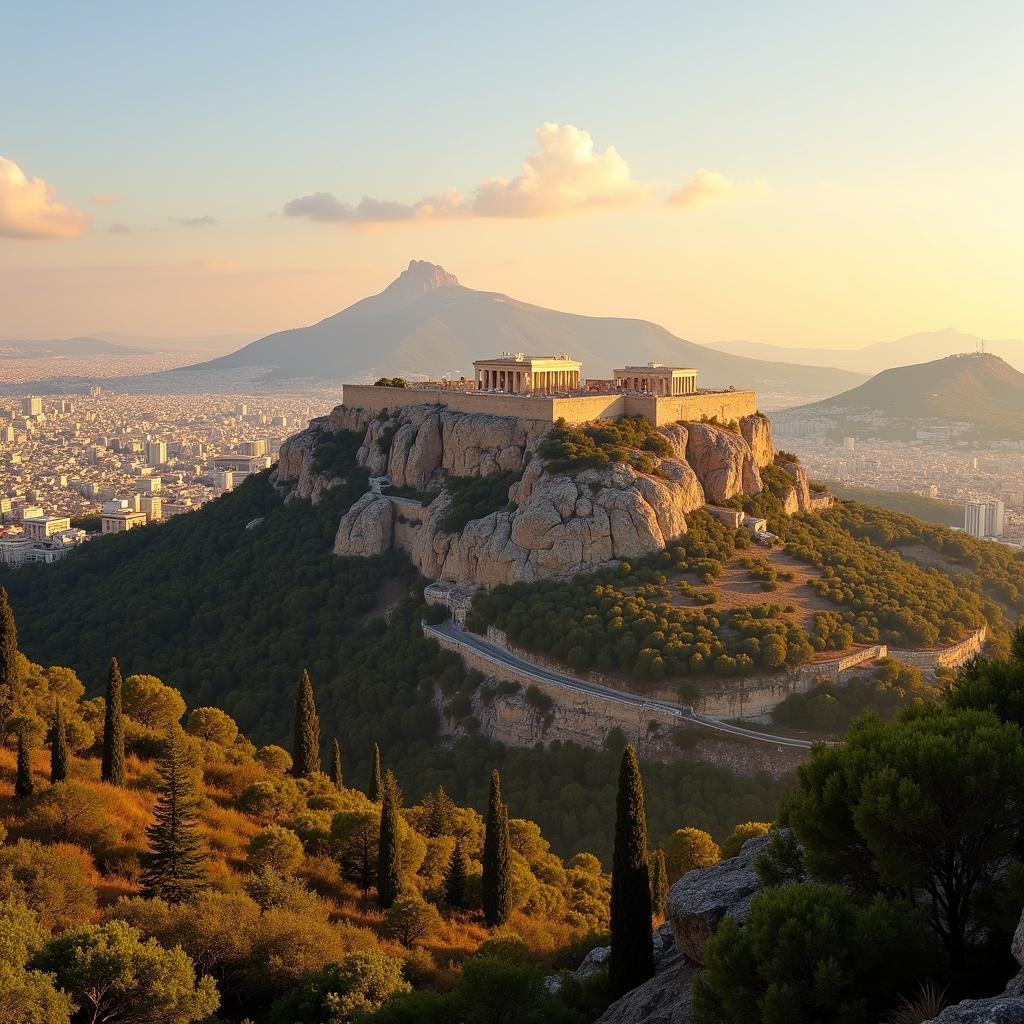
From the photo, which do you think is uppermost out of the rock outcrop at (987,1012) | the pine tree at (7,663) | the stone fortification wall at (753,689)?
the rock outcrop at (987,1012)

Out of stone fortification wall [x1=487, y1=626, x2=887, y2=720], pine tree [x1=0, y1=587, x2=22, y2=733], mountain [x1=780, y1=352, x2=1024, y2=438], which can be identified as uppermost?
mountain [x1=780, y1=352, x2=1024, y2=438]

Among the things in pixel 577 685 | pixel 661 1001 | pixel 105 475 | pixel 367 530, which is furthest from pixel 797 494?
pixel 105 475

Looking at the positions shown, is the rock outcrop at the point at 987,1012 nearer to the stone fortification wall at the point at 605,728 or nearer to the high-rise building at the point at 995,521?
the stone fortification wall at the point at 605,728

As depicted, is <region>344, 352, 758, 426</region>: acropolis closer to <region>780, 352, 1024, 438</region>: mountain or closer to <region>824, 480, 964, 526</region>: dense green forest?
<region>824, 480, 964, 526</region>: dense green forest

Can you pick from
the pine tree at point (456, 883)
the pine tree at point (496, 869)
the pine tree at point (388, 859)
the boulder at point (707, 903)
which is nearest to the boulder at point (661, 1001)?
the boulder at point (707, 903)

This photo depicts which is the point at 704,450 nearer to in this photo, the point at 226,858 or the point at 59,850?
the point at 226,858

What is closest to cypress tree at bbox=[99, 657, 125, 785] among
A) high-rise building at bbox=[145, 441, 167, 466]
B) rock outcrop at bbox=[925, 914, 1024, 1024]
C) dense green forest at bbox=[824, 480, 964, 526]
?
rock outcrop at bbox=[925, 914, 1024, 1024]
